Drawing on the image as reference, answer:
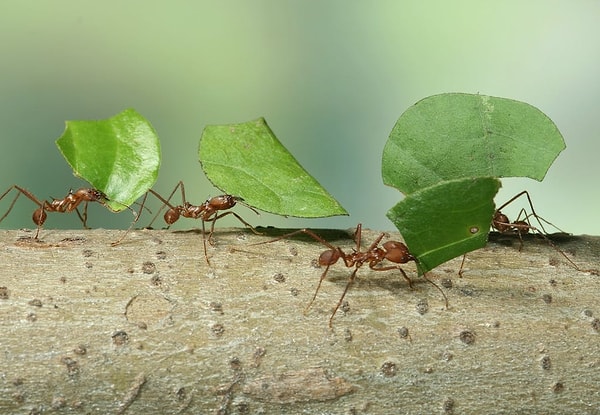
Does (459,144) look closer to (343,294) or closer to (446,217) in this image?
(446,217)

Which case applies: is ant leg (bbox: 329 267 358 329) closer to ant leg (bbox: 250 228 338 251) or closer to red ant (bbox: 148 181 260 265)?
ant leg (bbox: 250 228 338 251)

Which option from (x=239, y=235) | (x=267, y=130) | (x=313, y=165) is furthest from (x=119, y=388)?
(x=313, y=165)

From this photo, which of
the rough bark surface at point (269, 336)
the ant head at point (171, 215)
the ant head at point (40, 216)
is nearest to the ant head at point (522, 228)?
the rough bark surface at point (269, 336)

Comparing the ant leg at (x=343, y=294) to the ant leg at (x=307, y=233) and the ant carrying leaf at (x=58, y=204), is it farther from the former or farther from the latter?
the ant carrying leaf at (x=58, y=204)

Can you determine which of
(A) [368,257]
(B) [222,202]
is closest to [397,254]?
(A) [368,257]

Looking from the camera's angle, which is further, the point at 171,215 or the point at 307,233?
the point at 171,215

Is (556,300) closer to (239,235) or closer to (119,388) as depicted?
(239,235)
